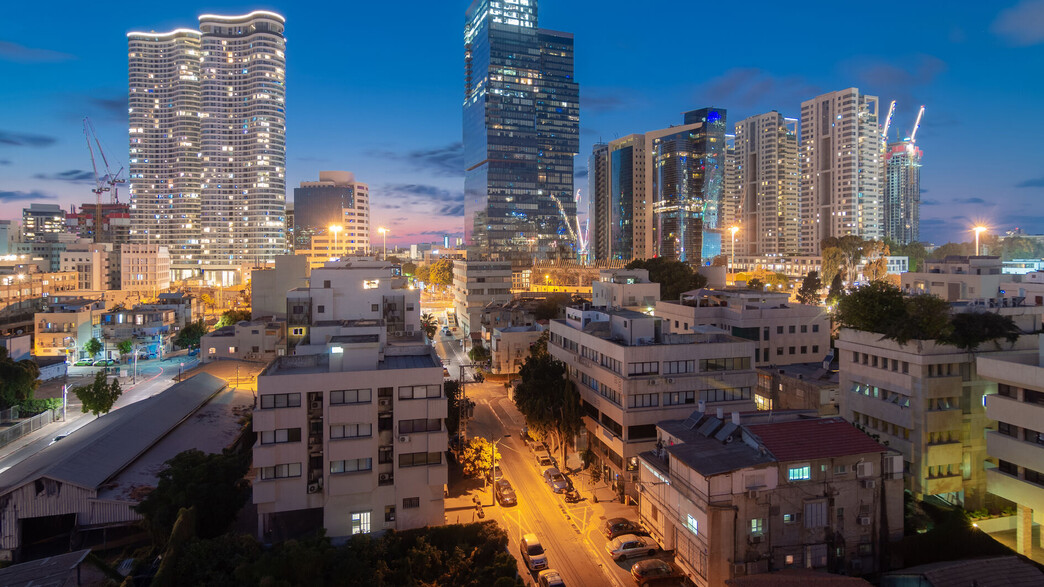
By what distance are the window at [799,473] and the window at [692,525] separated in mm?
4133

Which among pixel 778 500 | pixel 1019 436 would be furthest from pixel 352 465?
pixel 1019 436

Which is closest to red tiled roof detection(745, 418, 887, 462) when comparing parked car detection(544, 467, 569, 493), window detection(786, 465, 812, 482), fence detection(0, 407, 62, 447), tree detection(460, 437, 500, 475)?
window detection(786, 465, 812, 482)

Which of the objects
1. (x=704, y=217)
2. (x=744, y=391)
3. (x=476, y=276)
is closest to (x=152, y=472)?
(x=744, y=391)

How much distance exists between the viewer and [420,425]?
26.6 metres

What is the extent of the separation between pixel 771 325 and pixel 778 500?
30.4 metres

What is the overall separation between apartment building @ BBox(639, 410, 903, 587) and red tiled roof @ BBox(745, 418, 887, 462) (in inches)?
1.6

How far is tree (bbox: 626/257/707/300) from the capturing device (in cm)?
7856

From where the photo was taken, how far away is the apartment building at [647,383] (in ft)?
105

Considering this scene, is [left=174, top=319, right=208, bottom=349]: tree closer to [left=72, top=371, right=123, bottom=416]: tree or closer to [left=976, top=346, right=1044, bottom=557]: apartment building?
[left=72, top=371, right=123, bottom=416]: tree

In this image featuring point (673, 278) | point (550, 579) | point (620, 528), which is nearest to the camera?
point (550, 579)

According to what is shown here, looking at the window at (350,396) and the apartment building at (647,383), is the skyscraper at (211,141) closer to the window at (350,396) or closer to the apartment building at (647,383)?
the apartment building at (647,383)

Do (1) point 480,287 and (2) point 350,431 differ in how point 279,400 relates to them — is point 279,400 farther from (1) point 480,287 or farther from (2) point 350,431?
(1) point 480,287

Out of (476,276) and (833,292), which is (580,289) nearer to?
(476,276)

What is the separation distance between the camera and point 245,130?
157 m
